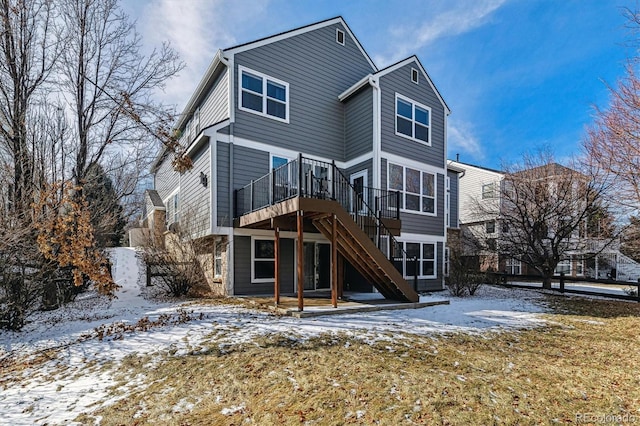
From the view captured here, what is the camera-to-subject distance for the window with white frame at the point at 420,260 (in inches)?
538

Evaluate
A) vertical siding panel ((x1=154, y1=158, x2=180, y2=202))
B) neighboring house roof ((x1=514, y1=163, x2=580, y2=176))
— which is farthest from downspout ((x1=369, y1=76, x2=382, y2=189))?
neighboring house roof ((x1=514, y1=163, x2=580, y2=176))

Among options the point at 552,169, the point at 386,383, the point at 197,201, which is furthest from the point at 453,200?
the point at 386,383

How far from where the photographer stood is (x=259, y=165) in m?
12.0

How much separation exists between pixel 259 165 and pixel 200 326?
6417mm

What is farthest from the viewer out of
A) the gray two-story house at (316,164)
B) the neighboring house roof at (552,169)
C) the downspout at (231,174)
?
the neighboring house roof at (552,169)

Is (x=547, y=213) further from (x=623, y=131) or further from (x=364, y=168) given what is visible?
(x=364, y=168)

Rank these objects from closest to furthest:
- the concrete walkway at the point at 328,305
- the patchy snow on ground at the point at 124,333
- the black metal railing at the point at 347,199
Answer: the patchy snow on ground at the point at 124,333 < the concrete walkway at the point at 328,305 < the black metal railing at the point at 347,199

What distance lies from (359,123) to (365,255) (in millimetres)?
6204

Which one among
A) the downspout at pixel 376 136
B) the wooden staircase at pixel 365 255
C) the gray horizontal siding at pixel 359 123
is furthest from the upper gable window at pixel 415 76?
the wooden staircase at pixel 365 255

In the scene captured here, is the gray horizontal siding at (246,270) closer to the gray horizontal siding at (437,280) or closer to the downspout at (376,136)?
the downspout at (376,136)

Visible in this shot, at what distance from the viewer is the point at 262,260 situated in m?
12.0

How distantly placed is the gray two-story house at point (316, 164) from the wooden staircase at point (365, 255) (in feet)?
0.13

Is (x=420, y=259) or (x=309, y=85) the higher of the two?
(x=309, y=85)

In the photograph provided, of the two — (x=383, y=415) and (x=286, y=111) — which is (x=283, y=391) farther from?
(x=286, y=111)
